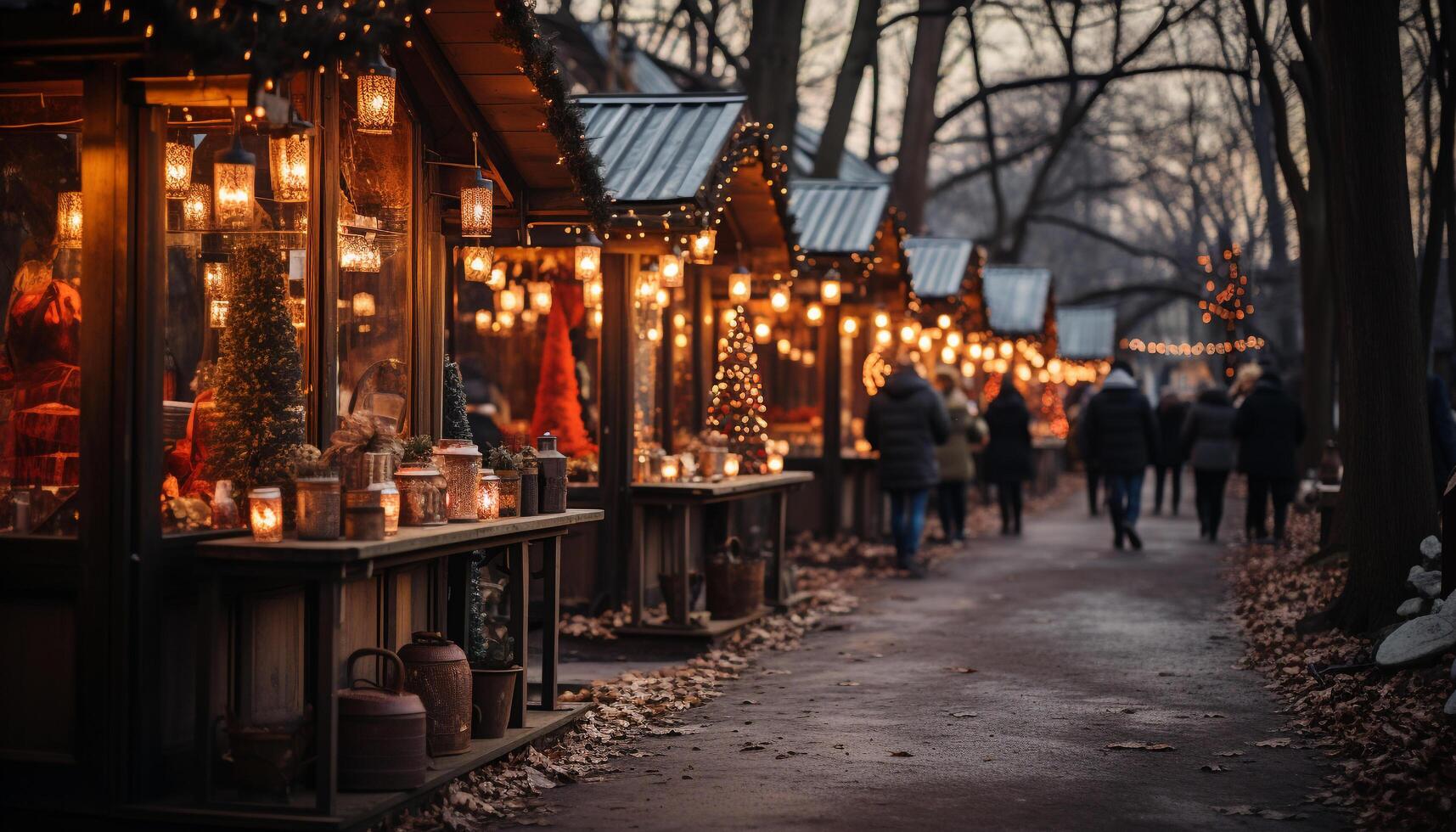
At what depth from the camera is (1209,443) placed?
840 inches

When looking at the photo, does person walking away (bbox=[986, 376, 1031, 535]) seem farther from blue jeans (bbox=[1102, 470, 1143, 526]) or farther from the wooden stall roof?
the wooden stall roof

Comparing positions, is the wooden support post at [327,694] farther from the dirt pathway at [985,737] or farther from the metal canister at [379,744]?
the dirt pathway at [985,737]

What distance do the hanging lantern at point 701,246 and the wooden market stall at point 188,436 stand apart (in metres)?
4.85

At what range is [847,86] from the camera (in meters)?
24.6

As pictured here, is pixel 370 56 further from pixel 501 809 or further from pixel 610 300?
pixel 610 300

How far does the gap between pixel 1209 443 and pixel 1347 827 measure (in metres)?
15.1

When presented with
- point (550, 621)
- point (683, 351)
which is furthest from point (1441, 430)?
point (550, 621)

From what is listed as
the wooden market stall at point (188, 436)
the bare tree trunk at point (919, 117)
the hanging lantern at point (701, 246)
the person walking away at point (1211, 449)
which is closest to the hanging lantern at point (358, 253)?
the wooden market stall at point (188, 436)

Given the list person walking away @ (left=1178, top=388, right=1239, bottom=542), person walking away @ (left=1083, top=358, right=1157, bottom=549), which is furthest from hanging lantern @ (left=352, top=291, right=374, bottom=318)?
person walking away @ (left=1178, top=388, right=1239, bottom=542)

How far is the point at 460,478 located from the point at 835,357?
13.2 meters

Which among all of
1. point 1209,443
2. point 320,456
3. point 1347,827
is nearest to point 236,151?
point 320,456

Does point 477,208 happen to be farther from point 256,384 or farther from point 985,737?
point 985,737

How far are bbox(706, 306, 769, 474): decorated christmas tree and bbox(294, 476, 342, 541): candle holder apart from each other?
26.5ft

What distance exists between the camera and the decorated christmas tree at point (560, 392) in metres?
13.6
